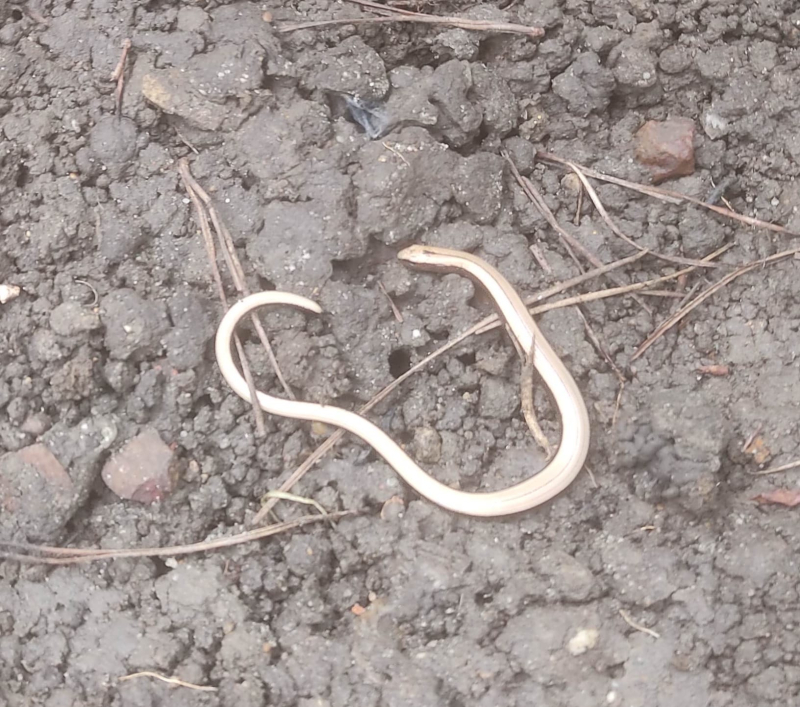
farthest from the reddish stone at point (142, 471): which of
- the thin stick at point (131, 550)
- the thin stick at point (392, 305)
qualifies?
the thin stick at point (392, 305)

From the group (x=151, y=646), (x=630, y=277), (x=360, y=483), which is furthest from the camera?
(x=630, y=277)

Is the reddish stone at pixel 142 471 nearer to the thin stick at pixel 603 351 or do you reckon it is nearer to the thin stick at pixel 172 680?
the thin stick at pixel 172 680

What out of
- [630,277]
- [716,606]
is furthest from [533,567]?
[630,277]

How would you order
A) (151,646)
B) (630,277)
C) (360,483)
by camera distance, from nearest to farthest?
(151,646) → (360,483) → (630,277)

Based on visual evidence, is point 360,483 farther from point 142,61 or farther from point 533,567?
point 142,61

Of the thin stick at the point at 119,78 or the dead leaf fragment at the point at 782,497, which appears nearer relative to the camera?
the dead leaf fragment at the point at 782,497

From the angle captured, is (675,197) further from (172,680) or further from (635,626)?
(172,680)

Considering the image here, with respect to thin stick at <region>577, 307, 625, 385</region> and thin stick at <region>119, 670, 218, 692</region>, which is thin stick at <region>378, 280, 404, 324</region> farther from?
thin stick at <region>119, 670, 218, 692</region>
